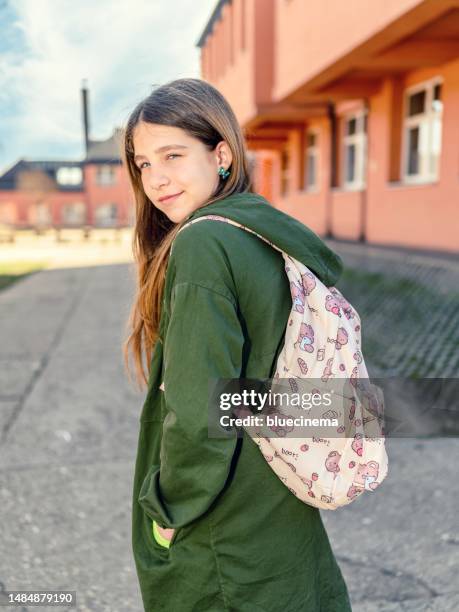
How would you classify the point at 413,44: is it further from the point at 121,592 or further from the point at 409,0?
the point at 121,592

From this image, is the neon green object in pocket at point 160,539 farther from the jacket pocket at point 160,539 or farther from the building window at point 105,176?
the building window at point 105,176

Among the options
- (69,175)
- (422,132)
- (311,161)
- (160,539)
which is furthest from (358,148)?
(69,175)

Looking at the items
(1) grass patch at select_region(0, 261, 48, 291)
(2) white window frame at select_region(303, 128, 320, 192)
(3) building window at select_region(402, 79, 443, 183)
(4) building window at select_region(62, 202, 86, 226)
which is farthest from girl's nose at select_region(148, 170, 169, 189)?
(4) building window at select_region(62, 202, 86, 226)

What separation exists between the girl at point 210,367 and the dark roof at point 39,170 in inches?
A: 2098

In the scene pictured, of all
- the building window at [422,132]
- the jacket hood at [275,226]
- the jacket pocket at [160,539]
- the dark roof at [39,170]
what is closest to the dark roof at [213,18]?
the building window at [422,132]

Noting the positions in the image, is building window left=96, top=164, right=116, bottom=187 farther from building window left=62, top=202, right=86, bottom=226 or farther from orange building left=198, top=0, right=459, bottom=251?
orange building left=198, top=0, right=459, bottom=251

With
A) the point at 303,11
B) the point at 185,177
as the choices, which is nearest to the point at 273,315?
the point at 185,177

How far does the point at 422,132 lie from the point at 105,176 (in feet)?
147

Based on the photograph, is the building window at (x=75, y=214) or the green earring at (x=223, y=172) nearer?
the green earring at (x=223, y=172)

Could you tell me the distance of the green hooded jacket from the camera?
1.27m

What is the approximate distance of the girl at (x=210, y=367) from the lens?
1.28 meters

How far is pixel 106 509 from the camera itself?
126 inches

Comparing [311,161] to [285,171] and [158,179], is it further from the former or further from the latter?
[158,179]

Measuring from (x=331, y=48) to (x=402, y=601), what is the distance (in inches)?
324
